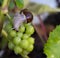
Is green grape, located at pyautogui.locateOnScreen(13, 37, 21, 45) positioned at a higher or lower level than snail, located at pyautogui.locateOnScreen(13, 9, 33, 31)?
lower

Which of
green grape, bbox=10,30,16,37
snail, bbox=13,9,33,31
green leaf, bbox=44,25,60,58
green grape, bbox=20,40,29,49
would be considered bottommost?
green leaf, bbox=44,25,60,58

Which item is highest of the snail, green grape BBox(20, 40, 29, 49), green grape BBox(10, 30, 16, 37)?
the snail

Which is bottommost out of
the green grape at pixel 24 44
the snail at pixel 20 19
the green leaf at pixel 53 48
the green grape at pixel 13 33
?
the green leaf at pixel 53 48

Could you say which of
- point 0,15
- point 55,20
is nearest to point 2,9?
point 0,15

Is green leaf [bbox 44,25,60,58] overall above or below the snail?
below

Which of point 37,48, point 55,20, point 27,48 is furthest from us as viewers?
point 55,20

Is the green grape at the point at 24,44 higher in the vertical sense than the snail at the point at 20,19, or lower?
lower

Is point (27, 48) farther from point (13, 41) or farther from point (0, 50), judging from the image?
point (0, 50)

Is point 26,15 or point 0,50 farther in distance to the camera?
point 0,50
